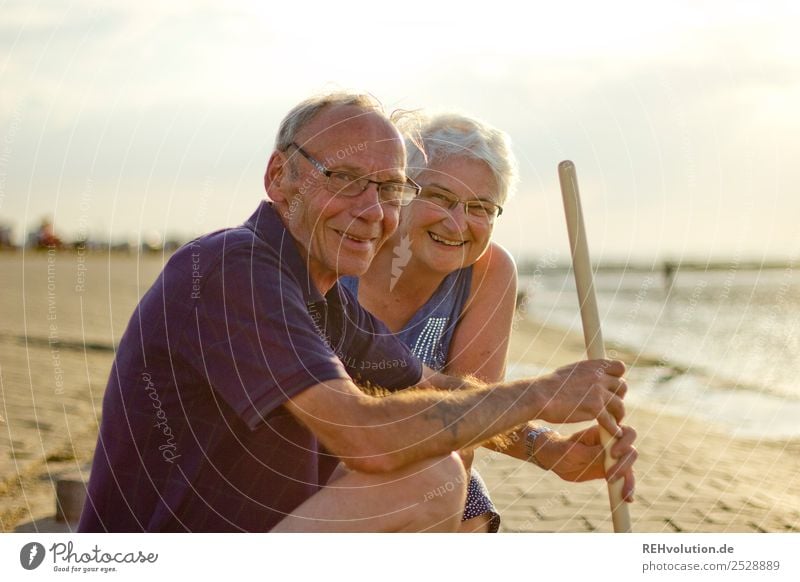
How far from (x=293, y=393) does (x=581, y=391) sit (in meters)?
0.81

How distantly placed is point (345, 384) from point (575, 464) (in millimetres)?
1132

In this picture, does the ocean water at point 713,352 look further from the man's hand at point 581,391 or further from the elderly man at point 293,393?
the elderly man at point 293,393

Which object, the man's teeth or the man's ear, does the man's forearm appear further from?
the man's teeth

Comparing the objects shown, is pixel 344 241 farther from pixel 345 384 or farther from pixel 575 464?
pixel 575 464

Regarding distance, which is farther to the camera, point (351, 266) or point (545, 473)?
point (545, 473)

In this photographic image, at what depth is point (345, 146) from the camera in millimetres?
2867

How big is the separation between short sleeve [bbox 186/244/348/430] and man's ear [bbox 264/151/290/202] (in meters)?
0.37

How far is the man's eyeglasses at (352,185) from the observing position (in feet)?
9.49

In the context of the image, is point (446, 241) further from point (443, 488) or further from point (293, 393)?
point (293, 393)

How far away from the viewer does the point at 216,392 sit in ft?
8.80

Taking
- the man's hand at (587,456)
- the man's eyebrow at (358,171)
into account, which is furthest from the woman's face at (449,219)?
the man's hand at (587,456)

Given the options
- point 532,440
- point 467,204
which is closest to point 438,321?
point 467,204

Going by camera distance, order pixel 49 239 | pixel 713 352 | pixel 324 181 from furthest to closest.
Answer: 1. pixel 713 352
2. pixel 49 239
3. pixel 324 181

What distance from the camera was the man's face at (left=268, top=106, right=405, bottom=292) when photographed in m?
2.86
